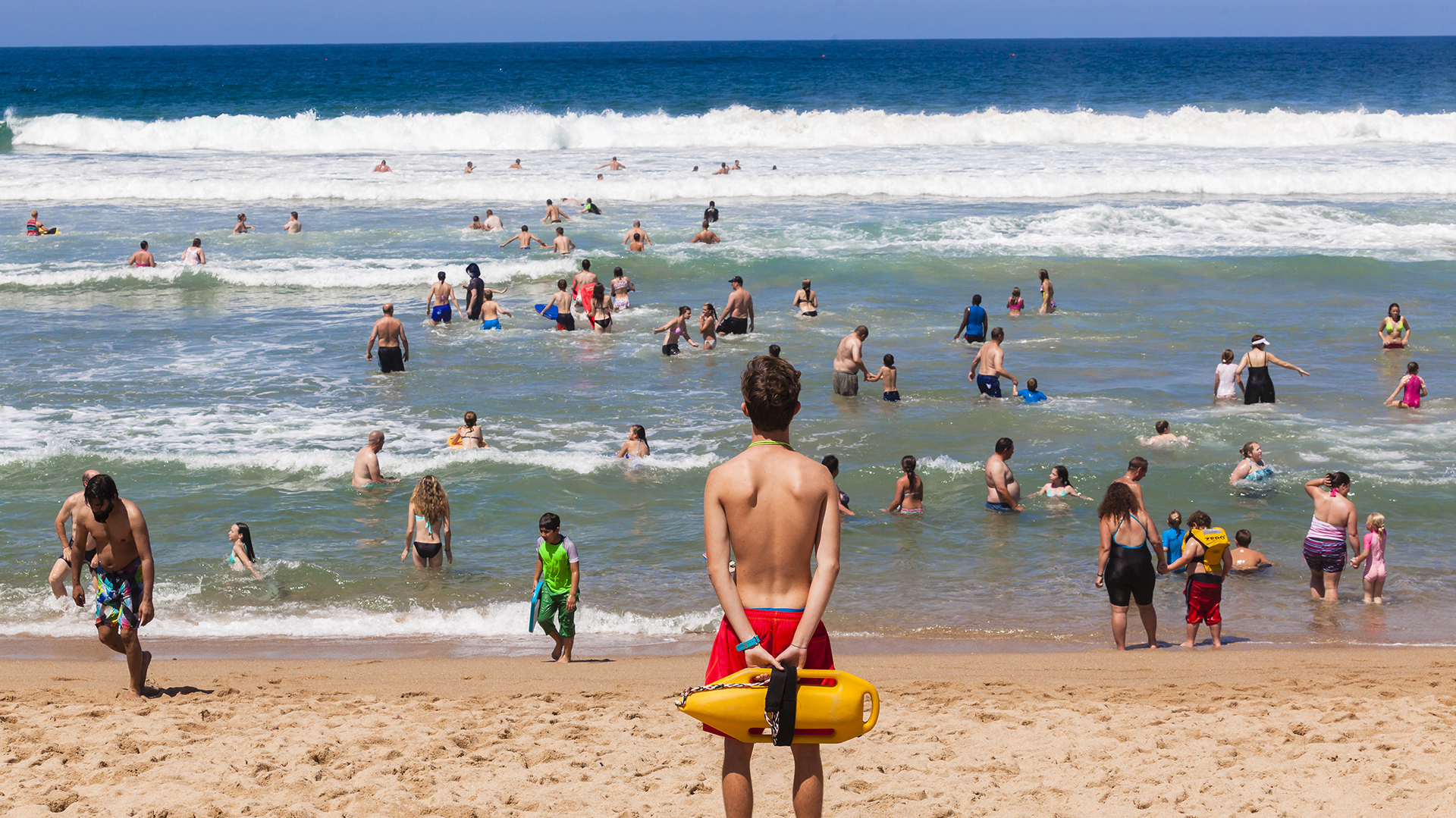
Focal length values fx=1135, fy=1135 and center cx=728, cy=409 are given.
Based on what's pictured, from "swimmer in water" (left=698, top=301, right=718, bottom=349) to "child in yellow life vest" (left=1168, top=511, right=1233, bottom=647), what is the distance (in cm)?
1070

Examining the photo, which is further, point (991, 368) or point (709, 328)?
point (709, 328)

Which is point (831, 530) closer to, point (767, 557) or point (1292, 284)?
point (767, 557)

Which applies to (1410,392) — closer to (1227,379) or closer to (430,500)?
(1227,379)

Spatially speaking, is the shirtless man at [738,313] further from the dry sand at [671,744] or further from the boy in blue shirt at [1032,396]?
the dry sand at [671,744]

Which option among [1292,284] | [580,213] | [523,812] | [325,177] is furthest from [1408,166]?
[523,812]

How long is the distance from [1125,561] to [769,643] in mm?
5853

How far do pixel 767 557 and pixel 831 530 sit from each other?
22cm

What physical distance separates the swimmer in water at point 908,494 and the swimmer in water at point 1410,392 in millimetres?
7282

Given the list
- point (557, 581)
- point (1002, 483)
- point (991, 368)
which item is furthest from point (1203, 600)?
point (991, 368)

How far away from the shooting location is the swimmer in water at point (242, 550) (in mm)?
10031

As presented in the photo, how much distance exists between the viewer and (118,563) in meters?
6.75

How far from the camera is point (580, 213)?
32156 millimetres

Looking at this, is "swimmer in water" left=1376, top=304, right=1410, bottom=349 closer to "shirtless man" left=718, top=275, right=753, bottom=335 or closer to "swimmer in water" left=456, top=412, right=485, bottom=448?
"shirtless man" left=718, top=275, right=753, bottom=335

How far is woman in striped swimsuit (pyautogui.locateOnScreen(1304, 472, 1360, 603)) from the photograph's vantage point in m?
9.59
